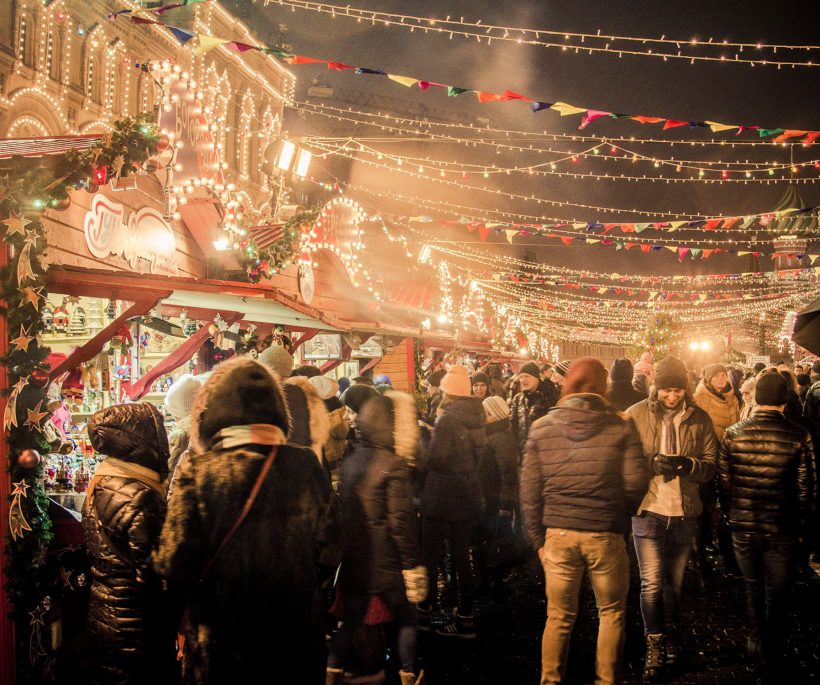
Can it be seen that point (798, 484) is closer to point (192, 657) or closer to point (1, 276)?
point (192, 657)

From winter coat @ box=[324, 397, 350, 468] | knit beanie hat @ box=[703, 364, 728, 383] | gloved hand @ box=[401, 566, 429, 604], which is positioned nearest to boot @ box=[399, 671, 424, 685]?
gloved hand @ box=[401, 566, 429, 604]

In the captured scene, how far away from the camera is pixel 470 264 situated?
4344 centimetres

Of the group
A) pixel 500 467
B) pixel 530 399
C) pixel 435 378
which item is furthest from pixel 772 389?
pixel 435 378

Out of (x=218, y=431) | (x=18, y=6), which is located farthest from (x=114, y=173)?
(x=18, y=6)

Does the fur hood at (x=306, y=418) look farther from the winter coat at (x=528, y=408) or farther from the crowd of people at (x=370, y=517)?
the winter coat at (x=528, y=408)

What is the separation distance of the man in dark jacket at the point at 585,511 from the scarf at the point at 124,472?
2282 mm

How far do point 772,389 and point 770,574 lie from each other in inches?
51.1

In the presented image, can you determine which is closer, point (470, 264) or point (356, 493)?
point (356, 493)

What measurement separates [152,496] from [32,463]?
1.41 meters

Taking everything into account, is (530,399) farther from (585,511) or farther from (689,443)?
(585,511)

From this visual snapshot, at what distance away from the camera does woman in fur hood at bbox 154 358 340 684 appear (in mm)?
2623

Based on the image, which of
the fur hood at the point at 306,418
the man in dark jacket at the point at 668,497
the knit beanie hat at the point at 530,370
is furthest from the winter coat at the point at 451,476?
the knit beanie hat at the point at 530,370

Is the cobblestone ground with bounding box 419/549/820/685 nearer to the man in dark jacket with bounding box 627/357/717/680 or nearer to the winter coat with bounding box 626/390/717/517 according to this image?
the man in dark jacket with bounding box 627/357/717/680

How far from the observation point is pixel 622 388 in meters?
7.31
